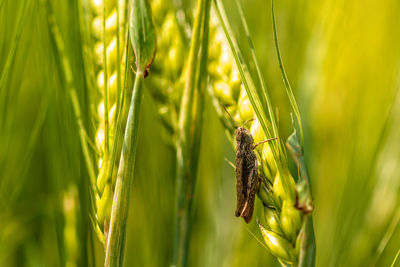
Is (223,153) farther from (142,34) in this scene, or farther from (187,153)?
(142,34)

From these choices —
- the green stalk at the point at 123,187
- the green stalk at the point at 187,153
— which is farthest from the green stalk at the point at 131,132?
the green stalk at the point at 187,153

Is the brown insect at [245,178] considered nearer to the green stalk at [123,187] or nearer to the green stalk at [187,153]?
the green stalk at [187,153]

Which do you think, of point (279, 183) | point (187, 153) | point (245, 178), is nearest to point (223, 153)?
point (245, 178)

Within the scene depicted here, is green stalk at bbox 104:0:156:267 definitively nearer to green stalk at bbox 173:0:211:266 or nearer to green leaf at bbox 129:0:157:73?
green leaf at bbox 129:0:157:73

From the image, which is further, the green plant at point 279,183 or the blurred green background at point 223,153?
the blurred green background at point 223,153

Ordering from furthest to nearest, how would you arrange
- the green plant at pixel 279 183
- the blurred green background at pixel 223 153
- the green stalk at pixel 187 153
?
1. the blurred green background at pixel 223 153
2. the green stalk at pixel 187 153
3. the green plant at pixel 279 183

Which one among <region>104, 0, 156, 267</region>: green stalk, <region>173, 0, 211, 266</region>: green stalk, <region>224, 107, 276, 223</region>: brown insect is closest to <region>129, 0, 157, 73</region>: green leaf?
<region>104, 0, 156, 267</region>: green stalk
